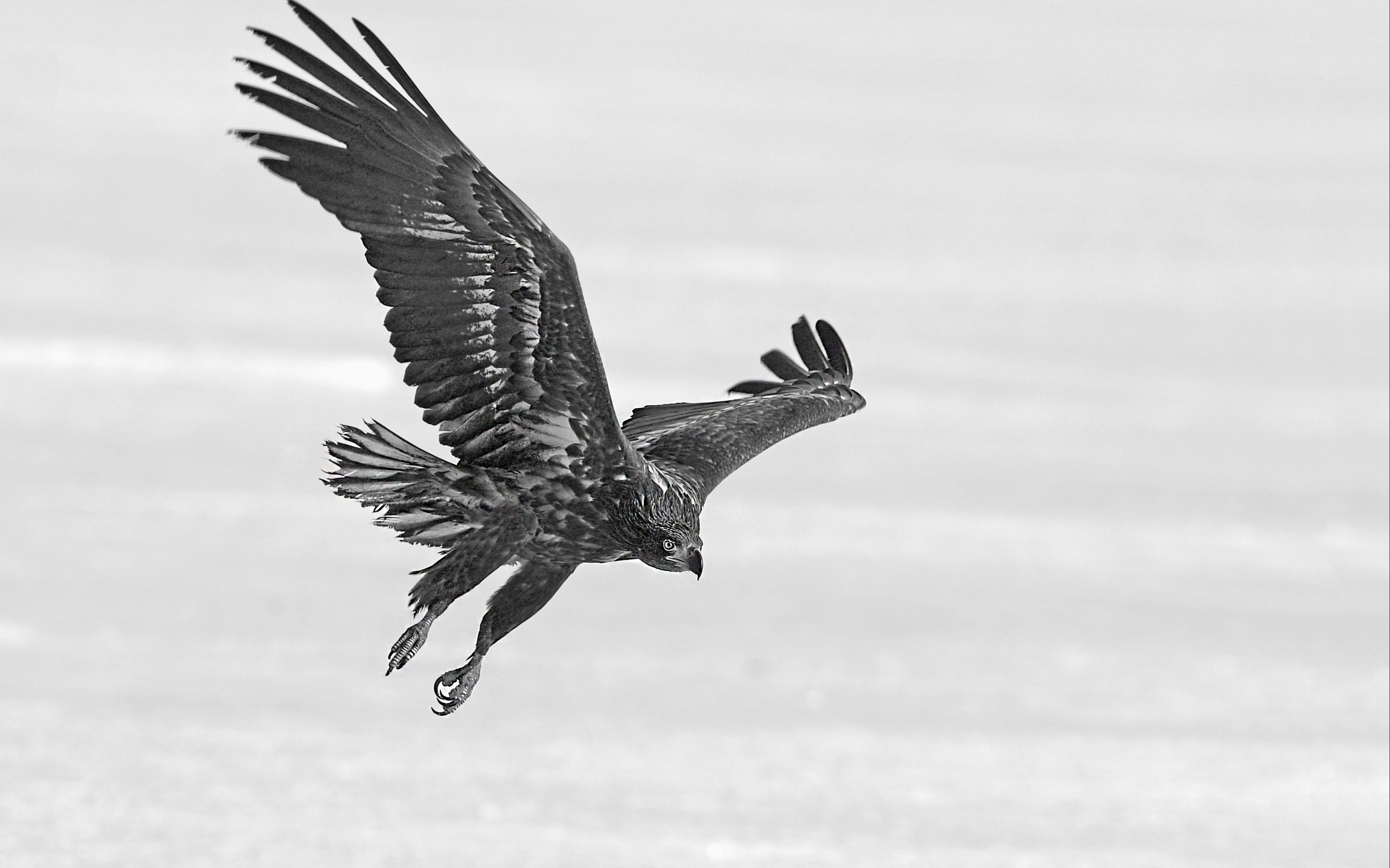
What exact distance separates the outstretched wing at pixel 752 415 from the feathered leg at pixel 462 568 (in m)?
0.54

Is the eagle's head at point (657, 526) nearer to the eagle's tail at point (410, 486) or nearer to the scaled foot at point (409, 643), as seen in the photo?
the eagle's tail at point (410, 486)

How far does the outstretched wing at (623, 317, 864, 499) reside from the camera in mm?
7555

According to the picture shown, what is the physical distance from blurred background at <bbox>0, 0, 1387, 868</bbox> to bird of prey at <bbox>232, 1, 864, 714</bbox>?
953 mm

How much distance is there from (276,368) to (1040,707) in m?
4.75

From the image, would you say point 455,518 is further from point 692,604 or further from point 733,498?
point 733,498

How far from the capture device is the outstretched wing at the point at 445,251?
6.56 m

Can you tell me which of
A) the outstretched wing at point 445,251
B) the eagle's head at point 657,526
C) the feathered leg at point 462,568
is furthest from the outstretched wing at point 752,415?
the outstretched wing at point 445,251

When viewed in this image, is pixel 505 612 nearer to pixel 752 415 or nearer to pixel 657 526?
pixel 657 526

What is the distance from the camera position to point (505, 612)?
7004mm

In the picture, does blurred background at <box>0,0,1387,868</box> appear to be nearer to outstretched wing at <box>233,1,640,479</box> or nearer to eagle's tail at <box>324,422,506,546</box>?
eagle's tail at <box>324,422,506,546</box>

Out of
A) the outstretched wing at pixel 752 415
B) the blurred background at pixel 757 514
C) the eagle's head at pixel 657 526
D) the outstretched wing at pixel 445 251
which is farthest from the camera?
the blurred background at pixel 757 514

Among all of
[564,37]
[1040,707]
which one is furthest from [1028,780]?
[564,37]

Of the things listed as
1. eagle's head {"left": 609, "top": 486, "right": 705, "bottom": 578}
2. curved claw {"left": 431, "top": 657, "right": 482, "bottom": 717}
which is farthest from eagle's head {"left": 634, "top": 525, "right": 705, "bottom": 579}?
curved claw {"left": 431, "top": 657, "right": 482, "bottom": 717}

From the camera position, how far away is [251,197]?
16.9m
